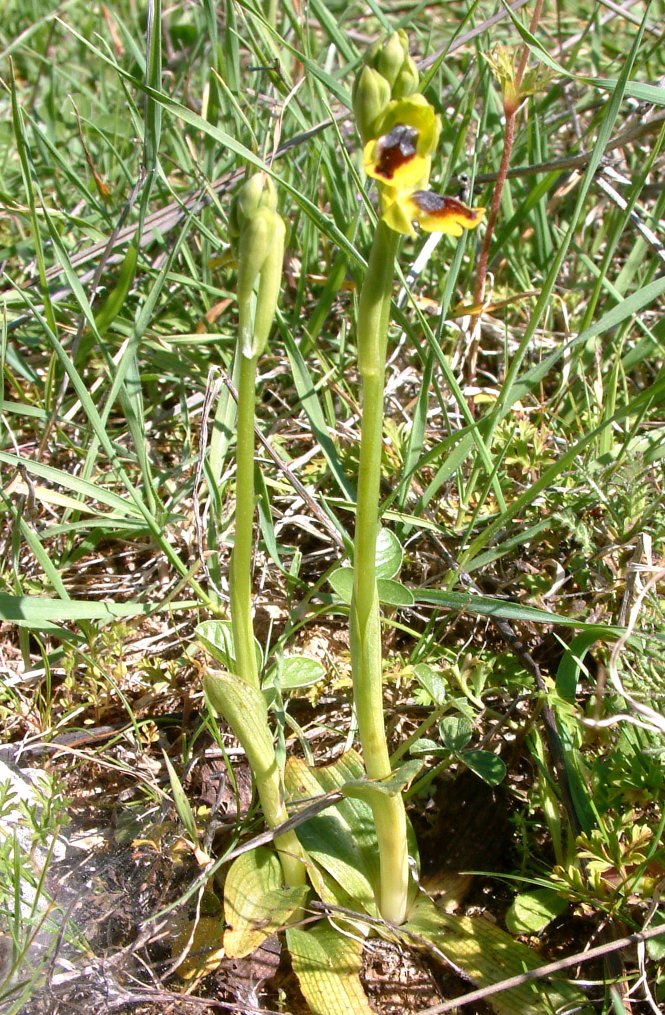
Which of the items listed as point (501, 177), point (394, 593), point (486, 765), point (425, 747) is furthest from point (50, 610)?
point (501, 177)

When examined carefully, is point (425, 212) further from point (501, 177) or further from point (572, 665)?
point (501, 177)

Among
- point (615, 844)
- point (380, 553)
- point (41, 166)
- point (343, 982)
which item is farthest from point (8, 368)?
point (615, 844)

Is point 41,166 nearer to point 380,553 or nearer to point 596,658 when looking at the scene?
point 380,553

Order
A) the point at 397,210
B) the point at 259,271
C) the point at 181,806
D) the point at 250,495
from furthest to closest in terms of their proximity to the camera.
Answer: the point at 181,806
the point at 250,495
the point at 259,271
the point at 397,210

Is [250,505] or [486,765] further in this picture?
[486,765]

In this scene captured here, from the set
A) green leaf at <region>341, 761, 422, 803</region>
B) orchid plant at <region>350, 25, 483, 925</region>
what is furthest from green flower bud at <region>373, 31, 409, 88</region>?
green leaf at <region>341, 761, 422, 803</region>

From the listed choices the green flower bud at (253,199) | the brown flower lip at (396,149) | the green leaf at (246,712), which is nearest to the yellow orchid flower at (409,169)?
the brown flower lip at (396,149)
